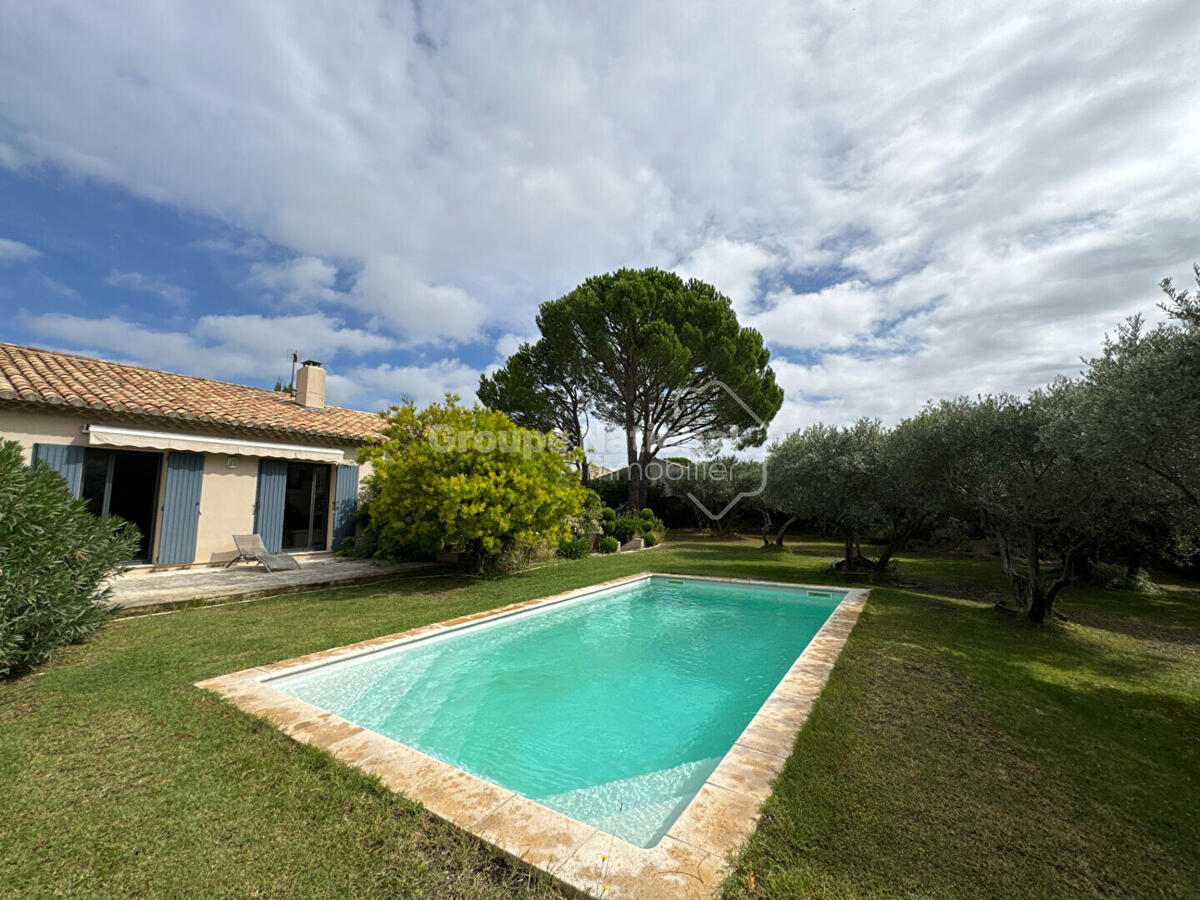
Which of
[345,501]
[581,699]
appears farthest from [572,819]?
[345,501]

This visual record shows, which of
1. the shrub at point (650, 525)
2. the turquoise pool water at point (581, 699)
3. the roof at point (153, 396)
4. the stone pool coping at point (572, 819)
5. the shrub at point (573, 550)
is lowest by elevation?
the turquoise pool water at point (581, 699)

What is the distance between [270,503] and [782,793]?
15.2m

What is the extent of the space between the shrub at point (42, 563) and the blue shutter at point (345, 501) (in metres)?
9.05

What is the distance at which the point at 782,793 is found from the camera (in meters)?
3.46

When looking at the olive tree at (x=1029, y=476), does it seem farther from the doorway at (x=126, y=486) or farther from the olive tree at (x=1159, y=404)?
the doorway at (x=126, y=486)

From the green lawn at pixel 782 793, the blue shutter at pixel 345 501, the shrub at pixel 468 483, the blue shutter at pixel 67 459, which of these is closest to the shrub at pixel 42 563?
the green lawn at pixel 782 793

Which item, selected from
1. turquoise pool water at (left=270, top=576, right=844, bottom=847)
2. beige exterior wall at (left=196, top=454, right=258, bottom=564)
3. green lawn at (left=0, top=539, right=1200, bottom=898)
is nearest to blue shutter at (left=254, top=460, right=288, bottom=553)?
beige exterior wall at (left=196, top=454, right=258, bottom=564)

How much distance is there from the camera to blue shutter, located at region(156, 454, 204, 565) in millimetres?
12031

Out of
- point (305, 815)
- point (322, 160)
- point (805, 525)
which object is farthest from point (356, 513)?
point (805, 525)

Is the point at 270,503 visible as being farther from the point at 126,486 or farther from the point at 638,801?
the point at 638,801

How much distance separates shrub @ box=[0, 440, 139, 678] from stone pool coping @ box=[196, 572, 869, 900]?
6.85ft

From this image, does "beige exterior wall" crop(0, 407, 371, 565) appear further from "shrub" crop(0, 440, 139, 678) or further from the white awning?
"shrub" crop(0, 440, 139, 678)

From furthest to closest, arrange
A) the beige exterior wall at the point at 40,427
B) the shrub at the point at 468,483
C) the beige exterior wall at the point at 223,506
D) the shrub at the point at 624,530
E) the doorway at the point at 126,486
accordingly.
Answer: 1. the shrub at the point at 624,530
2. the beige exterior wall at the point at 223,506
3. the doorway at the point at 126,486
4. the shrub at the point at 468,483
5. the beige exterior wall at the point at 40,427

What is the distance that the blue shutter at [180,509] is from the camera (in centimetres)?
1203
